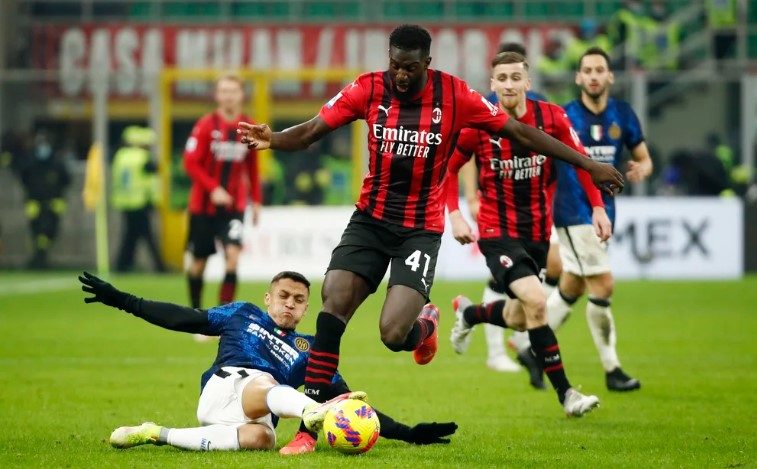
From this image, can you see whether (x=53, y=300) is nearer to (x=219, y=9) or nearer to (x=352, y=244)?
(x=352, y=244)

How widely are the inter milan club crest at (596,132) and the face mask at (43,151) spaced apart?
16.1 metres

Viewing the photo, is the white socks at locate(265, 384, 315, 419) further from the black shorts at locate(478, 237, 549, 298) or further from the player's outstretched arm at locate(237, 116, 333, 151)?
the black shorts at locate(478, 237, 549, 298)

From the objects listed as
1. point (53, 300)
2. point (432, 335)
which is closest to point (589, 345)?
point (432, 335)

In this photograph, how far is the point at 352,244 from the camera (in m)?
7.64

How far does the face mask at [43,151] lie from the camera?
81.3ft

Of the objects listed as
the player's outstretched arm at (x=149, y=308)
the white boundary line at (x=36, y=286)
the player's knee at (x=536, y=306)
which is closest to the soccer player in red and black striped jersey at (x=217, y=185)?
the player's knee at (x=536, y=306)

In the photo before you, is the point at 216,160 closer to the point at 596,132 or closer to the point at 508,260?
the point at 596,132

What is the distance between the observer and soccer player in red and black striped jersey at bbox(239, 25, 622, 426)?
24.5 ft

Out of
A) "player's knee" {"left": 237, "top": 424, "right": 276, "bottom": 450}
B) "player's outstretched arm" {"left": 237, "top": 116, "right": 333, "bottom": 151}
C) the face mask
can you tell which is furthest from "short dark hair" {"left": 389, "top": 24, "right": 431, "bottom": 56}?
the face mask

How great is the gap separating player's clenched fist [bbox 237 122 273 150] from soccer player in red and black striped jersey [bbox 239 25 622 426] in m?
0.18

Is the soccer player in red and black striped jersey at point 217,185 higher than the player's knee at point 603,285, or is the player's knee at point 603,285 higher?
the soccer player in red and black striped jersey at point 217,185

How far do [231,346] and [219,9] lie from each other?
25016 millimetres

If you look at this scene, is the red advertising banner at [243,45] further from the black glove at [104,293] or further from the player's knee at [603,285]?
the black glove at [104,293]

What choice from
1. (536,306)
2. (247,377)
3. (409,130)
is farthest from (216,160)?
(247,377)
